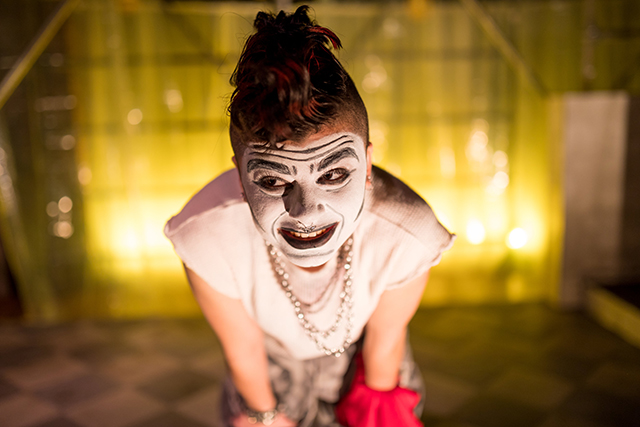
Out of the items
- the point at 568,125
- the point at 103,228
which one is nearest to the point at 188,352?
the point at 103,228

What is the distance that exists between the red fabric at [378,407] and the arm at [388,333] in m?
0.02

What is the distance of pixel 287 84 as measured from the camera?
684mm

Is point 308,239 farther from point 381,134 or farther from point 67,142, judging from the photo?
point 67,142

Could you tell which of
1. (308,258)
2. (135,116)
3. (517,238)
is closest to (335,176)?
(308,258)

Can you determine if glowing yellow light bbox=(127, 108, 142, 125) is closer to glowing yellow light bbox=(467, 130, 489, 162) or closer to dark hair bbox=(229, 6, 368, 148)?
glowing yellow light bbox=(467, 130, 489, 162)

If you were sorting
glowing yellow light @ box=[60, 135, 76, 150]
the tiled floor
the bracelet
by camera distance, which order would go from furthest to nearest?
1. glowing yellow light @ box=[60, 135, 76, 150]
2. the tiled floor
3. the bracelet

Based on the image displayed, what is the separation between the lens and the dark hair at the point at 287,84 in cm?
69

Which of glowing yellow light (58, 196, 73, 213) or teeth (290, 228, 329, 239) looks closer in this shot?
teeth (290, 228, 329, 239)

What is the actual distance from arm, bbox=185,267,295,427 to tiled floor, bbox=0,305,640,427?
2.65 ft

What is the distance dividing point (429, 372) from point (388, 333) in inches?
44.5

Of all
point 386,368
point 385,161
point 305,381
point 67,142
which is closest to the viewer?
point 386,368

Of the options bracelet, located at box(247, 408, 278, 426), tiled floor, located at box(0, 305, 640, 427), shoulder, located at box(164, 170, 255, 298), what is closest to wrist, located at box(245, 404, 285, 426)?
bracelet, located at box(247, 408, 278, 426)

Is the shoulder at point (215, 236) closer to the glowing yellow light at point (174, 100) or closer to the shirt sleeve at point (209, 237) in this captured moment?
the shirt sleeve at point (209, 237)

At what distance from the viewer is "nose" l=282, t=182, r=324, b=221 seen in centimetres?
77
